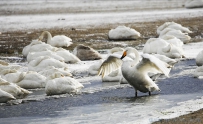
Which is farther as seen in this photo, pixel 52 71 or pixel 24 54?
pixel 24 54

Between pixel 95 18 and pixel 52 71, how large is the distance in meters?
21.7

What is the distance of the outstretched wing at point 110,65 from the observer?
14008mm

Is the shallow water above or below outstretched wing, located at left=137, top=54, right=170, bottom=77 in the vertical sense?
below

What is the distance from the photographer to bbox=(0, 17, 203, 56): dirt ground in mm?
23203

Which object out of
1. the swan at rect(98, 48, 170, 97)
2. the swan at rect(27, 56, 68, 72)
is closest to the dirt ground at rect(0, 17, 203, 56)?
the swan at rect(27, 56, 68, 72)

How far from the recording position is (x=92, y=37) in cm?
2566

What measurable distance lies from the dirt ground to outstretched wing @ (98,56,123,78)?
8.40 metres

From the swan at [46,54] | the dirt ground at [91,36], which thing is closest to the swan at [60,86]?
the swan at [46,54]

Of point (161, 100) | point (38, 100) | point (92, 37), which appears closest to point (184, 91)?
point (161, 100)

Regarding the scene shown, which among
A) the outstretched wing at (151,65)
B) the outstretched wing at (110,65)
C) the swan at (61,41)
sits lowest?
the swan at (61,41)

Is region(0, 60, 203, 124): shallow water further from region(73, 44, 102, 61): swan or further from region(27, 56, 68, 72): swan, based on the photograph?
region(73, 44, 102, 61): swan

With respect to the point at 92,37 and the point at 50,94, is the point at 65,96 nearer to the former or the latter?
the point at 50,94

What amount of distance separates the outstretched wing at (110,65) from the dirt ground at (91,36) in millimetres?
8402

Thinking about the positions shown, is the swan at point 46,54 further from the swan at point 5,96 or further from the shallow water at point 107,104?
the swan at point 5,96
